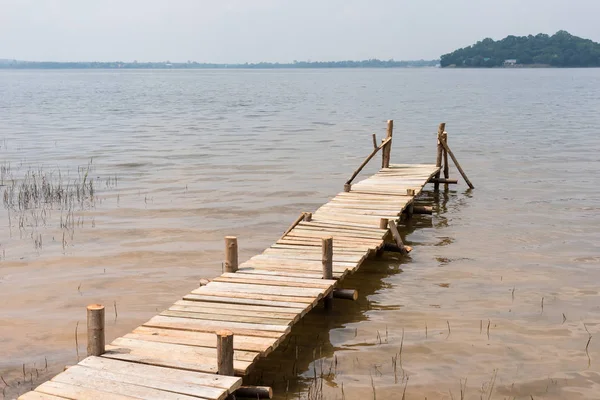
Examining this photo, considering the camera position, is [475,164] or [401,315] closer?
[401,315]

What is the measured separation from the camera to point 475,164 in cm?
2780

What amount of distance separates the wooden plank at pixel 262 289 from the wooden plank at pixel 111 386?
2.76 m

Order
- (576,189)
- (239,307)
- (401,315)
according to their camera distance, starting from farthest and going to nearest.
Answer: (576,189) < (401,315) < (239,307)

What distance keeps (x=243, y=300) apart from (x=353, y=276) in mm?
3876

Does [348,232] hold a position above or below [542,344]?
above

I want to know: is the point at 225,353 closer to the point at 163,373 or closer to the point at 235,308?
the point at 163,373

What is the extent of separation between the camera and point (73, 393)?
6.91 metres

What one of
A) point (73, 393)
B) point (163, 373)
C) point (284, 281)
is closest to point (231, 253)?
point (284, 281)

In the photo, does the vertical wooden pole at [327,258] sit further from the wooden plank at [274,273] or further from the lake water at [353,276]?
the lake water at [353,276]

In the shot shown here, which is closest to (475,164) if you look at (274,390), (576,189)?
(576,189)

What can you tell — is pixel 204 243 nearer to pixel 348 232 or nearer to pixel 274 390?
pixel 348 232

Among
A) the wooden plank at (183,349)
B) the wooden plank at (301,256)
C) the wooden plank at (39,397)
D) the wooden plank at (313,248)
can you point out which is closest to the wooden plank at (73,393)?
the wooden plank at (39,397)

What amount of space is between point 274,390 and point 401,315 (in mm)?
3223

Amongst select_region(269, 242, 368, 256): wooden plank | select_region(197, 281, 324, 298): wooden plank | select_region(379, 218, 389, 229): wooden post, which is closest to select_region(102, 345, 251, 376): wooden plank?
select_region(197, 281, 324, 298): wooden plank
